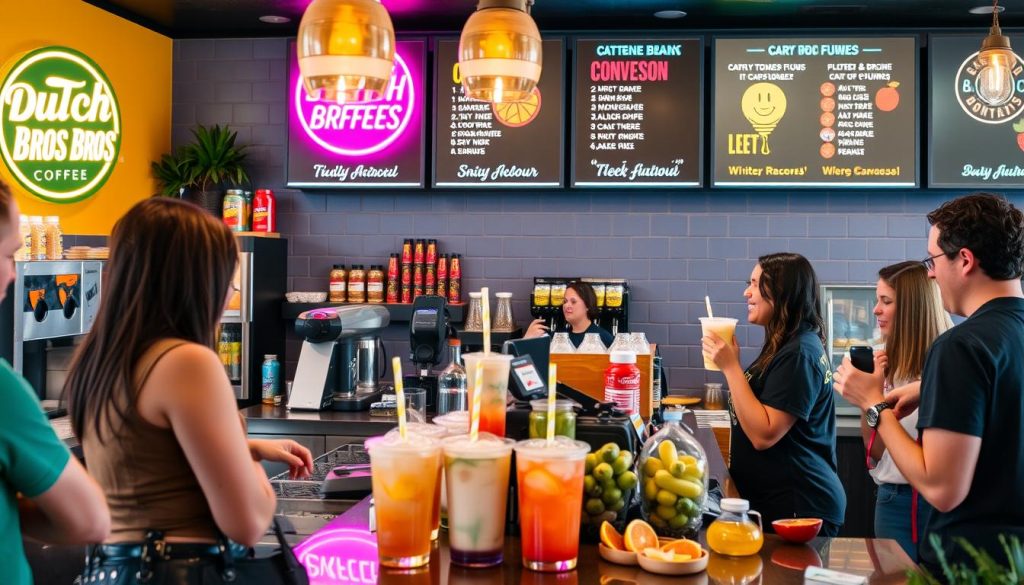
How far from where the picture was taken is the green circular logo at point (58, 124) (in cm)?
455

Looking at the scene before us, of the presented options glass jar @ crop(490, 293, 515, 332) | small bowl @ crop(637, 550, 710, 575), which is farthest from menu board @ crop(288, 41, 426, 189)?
small bowl @ crop(637, 550, 710, 575)

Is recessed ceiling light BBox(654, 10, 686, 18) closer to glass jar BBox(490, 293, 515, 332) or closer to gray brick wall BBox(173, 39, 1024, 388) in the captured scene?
gray brick wall BBox(173, 39, 1024, 388)

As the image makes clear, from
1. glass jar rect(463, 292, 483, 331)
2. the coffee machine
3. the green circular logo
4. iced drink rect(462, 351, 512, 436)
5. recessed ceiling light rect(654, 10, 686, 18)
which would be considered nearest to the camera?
iced drink rect(462, 351, 512, 436)

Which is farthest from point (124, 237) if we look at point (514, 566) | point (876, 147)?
point (876, 147)

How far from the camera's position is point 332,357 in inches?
171

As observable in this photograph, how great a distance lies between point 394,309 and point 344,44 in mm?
3215

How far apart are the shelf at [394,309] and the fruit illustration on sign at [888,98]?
252cm

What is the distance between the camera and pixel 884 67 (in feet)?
17.2

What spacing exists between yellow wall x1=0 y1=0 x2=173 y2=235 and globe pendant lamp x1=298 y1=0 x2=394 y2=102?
2.76 m

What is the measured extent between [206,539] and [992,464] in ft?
5.11

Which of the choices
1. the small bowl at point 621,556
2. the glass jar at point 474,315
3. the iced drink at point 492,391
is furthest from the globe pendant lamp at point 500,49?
the glass jar at point 474,315

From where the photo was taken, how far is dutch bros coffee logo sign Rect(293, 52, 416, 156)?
217 inches

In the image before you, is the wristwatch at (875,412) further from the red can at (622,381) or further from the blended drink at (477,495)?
the blended drink at (477,495)

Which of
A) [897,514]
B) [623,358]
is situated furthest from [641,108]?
[623,358]
